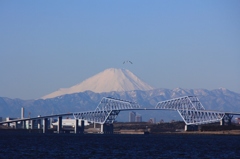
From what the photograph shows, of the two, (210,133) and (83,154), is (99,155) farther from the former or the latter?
(210,133)

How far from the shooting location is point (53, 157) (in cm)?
7519

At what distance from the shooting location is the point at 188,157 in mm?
78250

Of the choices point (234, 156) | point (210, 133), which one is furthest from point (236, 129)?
point (234, 156)

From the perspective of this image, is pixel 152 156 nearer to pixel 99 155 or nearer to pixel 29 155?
pixel 99 155

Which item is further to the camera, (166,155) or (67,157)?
(166,155)

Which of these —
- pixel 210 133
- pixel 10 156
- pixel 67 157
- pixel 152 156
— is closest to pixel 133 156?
pixel 152 156

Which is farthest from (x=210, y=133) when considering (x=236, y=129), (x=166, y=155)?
(x=166, y=155)

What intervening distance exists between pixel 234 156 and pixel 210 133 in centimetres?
11437

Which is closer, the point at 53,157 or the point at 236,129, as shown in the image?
the point at 53,157

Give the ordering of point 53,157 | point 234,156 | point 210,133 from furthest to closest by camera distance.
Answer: point 210,133 → point 234,156 → point 53,157

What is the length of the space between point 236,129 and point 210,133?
794 centimetres

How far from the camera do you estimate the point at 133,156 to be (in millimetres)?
79000

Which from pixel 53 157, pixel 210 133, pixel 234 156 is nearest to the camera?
pixel 53 157

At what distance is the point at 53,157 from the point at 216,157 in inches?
708
